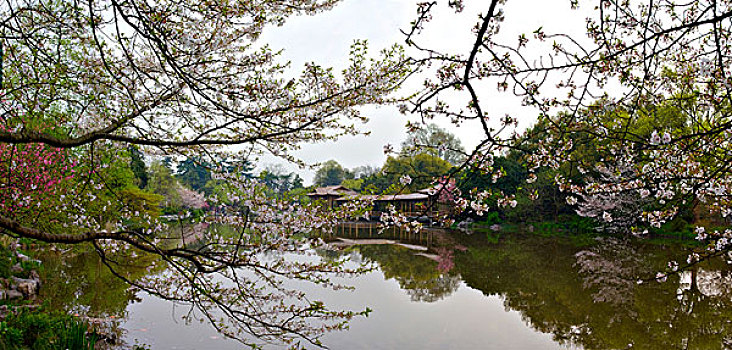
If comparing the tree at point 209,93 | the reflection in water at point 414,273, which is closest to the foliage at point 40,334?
the tree at point 209,93

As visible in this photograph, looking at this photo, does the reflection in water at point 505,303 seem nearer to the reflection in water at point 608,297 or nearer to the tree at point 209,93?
the reflection in water at point 608,297

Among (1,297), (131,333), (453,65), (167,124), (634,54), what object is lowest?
(131,333)

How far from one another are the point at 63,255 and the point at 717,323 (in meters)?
14.0

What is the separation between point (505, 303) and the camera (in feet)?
23.9

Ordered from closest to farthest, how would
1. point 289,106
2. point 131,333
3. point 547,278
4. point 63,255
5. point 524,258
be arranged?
point 289,106 < point 131,333 < point 547,278 < point 63,255 < point 524,258

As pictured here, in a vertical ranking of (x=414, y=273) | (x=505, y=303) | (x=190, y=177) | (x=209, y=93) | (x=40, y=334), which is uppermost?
(x=190, y=177)

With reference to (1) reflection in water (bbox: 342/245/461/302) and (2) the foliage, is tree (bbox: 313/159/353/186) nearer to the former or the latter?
(1) reflection in water (bbox: 342/245/461/302)

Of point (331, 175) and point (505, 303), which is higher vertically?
point (331, 175)

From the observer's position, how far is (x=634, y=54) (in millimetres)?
3562

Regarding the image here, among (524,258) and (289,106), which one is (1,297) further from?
(524,258)

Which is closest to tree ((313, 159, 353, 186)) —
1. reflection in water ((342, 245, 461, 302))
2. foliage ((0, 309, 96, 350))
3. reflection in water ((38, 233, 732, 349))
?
reflection in water ((342, 245, 461, 302))

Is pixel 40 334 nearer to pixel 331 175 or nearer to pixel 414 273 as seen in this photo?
pixel 414 273

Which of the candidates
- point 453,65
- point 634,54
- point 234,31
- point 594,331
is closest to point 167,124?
point 234,31

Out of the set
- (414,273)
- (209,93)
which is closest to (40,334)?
(209,93)
